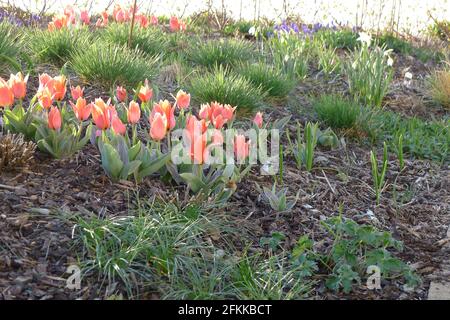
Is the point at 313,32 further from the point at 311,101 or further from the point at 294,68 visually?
the point at 311,101

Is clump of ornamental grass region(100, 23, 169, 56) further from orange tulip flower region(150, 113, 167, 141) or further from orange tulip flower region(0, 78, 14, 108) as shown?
Answer: orange tulip flower region(150, 113, 167, 141)

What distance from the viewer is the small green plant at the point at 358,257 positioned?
3.09 m

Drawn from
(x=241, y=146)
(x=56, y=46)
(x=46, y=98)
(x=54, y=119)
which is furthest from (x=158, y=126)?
(x=56, y=46)

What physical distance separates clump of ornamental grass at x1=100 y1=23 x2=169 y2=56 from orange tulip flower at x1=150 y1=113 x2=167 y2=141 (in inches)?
113

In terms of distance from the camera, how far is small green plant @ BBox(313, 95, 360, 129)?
5.05 metres

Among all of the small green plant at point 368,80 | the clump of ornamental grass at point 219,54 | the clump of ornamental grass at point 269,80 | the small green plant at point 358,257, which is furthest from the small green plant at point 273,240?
the clump of ornamental grass at point 219,54

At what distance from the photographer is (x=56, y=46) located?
546cm

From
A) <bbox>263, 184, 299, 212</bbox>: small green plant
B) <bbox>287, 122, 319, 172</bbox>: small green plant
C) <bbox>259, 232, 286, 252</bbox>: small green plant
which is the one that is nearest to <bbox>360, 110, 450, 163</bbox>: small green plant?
<bbox>287, 122, 319, 172</bbox>: small green plant

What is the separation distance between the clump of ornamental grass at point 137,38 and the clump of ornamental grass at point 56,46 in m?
0.58

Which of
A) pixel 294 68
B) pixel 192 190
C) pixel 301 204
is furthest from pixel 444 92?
pixel 192 190

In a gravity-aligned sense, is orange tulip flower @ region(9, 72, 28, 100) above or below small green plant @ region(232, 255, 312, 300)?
above

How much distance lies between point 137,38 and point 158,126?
304 cm

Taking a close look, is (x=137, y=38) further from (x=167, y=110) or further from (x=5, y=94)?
(x=167, y=110)
